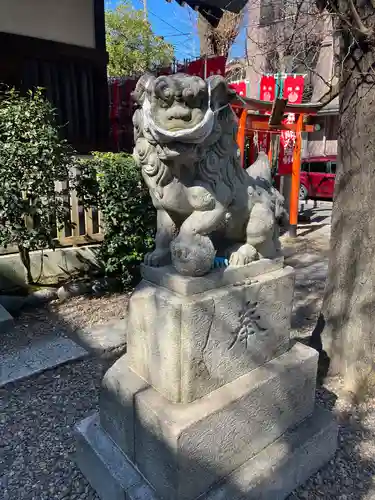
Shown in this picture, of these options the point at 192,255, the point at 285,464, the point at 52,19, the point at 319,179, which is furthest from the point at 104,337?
the point at 319,179

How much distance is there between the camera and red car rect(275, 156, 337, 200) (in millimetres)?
14188

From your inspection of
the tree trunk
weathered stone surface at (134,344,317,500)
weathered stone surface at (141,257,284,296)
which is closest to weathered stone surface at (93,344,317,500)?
weathered stone surface at (134,344,317,500)

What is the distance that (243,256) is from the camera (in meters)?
1.92

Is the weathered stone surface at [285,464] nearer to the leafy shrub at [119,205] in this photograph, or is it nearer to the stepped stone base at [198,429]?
the stepped stone base at [198,429]

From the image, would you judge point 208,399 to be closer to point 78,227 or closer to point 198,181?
point 198,181

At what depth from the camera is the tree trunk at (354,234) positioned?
8.45 feet

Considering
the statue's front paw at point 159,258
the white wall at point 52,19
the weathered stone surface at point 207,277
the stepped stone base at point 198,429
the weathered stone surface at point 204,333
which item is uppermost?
the white wall at point 52,19

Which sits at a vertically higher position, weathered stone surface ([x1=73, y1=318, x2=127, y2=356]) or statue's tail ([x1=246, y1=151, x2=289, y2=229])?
statue's tail ([x1=246, y1=151, x2=289, y2=229])

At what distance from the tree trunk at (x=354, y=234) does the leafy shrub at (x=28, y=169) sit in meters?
2.87

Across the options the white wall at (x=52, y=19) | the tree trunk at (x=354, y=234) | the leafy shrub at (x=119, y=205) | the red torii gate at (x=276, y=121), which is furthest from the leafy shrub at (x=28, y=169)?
the red torii gate at (x=276, y=121)

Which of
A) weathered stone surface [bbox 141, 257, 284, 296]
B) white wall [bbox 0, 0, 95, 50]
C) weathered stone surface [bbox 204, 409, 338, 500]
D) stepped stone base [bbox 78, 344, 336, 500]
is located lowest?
weathered stone surface [bbox 204, 409, 338, 500]

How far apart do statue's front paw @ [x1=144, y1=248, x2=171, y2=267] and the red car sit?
44.2 ft

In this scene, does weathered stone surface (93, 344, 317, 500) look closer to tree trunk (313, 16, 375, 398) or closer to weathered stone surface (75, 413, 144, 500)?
weathered stone surface (75, 413, 144, 500)

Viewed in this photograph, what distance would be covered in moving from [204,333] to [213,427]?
1.45 feet
